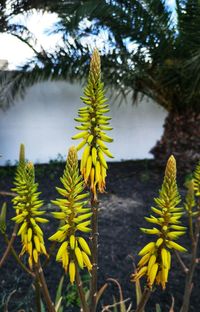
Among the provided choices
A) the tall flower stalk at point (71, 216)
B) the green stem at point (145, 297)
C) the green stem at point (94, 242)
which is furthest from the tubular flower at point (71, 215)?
the green stem at point (145, 297)

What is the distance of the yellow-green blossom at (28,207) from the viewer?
4.07 ft

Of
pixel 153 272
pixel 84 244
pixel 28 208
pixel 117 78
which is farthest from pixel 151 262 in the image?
pixel 117 78

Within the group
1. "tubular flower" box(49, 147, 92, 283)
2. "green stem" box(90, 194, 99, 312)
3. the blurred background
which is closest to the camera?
"tubular flower" box(49, 147, 92, 283)

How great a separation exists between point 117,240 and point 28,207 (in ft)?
11.5

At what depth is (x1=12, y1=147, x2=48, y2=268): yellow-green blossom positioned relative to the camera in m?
1.24

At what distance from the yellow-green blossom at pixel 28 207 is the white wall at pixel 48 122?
292 inches

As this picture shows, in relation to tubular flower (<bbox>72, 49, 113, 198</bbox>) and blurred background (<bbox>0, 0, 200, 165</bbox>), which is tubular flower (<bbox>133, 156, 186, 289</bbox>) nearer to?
tubular flower (<bbox>72, 49, 113, 198</bbox>)

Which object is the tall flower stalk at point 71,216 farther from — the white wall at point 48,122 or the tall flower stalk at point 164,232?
the white wall at point 48,122

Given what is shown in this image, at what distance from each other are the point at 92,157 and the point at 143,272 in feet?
1.24

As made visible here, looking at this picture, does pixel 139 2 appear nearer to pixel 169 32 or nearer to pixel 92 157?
pixel 169 32

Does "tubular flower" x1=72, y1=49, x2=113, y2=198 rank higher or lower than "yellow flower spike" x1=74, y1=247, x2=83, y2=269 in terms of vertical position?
higher

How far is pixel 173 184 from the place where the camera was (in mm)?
1169

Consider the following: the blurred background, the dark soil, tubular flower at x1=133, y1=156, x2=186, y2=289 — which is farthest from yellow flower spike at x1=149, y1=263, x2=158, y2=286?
the blurred background

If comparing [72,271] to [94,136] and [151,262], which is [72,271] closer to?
[151,262]
